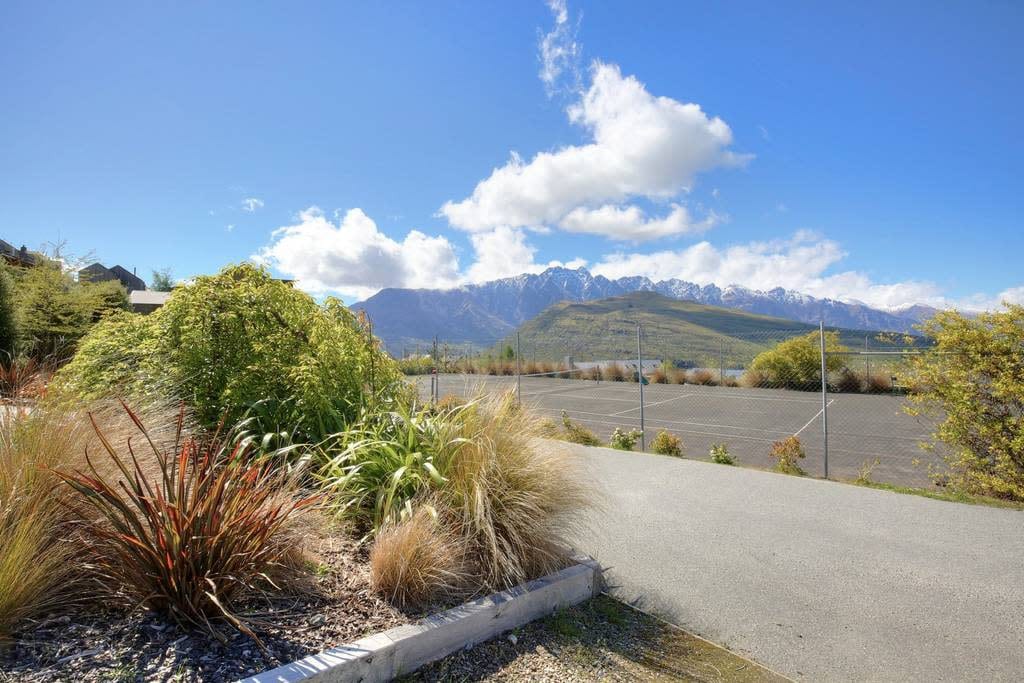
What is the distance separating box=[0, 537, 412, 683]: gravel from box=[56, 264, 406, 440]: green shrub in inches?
78.8

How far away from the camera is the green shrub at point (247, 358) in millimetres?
4566

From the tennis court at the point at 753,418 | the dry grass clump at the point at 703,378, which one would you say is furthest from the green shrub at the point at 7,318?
the dry grass clump at the point at 703,378

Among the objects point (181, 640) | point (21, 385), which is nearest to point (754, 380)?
point (21, 385)

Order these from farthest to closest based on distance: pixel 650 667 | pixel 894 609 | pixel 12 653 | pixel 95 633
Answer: pixel 894 609, pixel 650 667, pixel 95 633, pixel 12 653

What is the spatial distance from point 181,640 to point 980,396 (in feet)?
25.9

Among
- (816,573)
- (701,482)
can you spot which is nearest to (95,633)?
(816,573)

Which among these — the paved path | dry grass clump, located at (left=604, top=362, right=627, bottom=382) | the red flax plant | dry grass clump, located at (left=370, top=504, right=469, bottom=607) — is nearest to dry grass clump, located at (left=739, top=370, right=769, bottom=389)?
dry grass clump, located at (left=604, top=362, right=627, bottom=382)

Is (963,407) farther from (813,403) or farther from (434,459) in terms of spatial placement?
(813,403)

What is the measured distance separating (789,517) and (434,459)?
3.65m

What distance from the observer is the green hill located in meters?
20.4

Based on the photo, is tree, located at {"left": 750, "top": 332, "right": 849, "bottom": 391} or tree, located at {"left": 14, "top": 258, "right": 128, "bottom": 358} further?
tree, located at {"left": 750, "top": 332, "right": 849, "bottom": 391}

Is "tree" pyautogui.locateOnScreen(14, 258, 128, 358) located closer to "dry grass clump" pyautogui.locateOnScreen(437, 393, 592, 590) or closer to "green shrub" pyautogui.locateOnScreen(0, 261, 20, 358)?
"green shrub" pyautogui.locateOnScreen(0, 261, 20, 358)

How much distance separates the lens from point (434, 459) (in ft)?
11.3

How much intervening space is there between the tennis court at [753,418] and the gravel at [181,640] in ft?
7.28
